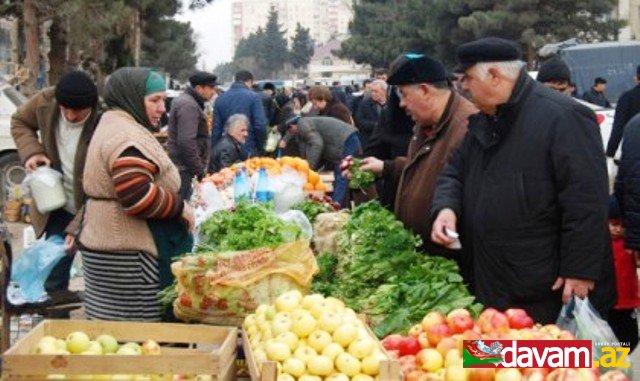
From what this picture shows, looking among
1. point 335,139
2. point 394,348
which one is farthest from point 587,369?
point 335,139

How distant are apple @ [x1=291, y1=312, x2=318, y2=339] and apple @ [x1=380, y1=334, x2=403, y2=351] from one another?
1.00 feet

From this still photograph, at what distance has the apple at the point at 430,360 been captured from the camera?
3.65 m

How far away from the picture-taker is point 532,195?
4395 mm

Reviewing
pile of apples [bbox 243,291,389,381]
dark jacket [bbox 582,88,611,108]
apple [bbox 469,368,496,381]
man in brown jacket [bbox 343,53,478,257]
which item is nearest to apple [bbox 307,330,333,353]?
pile of apples [bbox 243,291,389,381]

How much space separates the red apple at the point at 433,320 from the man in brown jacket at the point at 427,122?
121 centimetres

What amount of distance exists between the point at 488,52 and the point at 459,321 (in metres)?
1.23

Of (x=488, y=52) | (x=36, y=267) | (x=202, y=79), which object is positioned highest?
(x=488, y=52)

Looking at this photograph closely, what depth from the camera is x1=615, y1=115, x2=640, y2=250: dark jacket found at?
235 inches

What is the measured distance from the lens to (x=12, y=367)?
3545mm

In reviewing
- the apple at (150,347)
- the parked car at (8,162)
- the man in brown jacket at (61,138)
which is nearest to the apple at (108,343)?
the apple at (150,347)

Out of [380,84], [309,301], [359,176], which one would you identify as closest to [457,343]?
[309,301]

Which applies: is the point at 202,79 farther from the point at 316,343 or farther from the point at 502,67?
the point at 316,343

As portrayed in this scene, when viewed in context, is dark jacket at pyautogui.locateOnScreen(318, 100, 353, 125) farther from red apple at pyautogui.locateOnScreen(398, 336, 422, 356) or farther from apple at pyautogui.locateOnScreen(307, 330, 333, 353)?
apple at pyautogui.locateOnScreen(307, 330, 333, 353)

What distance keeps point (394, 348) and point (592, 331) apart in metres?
0.74
